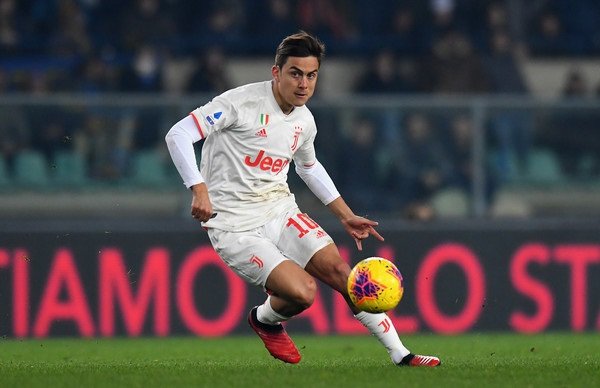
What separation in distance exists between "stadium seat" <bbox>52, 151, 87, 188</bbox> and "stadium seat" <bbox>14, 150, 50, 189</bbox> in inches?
3.9

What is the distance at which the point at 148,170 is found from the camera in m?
13.3

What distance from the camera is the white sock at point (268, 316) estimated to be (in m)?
8.50

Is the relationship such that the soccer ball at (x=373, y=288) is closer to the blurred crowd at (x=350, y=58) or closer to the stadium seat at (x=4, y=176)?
the blurred crowd at (x=350, y=58)

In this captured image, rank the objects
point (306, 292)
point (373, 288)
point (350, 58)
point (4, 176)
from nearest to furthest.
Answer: point (373, 288)
point (306, 292)
point (4, 176)
point (350, 58)

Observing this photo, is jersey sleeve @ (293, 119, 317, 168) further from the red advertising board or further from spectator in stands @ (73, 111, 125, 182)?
spectator in stands @ (73, 111, 125, 182)

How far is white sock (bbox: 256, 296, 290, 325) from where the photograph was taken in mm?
8500

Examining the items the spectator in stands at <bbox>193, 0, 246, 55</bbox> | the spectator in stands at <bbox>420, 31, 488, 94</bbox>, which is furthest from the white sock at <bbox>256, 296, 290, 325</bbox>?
the spectator in stands at <bbox>193, 0, 246, 55</bbox>

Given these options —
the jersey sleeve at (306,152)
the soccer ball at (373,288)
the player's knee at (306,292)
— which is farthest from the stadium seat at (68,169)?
the soccer ball at (373,288)

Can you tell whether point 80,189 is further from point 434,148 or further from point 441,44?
point 441,44

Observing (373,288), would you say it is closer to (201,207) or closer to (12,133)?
(201,207)

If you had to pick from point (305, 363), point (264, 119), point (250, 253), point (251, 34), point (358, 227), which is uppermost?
point (264, 119)

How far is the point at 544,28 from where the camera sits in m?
18.8

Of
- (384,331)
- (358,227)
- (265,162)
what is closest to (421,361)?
(384,331)

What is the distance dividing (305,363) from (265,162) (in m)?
1.40
